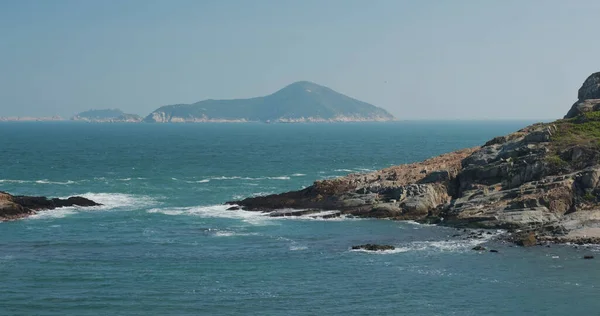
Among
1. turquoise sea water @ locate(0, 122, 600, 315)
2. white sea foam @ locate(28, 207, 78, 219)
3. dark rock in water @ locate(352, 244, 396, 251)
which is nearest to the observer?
turquoise sea water @ locate(0, 122, 600, 315)

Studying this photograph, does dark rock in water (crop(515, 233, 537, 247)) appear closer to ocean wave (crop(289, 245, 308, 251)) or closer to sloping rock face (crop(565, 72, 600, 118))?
ocean wave (crop(289, 245, 308, 251))

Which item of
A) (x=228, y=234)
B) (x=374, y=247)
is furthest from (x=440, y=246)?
(x=228, y=234)

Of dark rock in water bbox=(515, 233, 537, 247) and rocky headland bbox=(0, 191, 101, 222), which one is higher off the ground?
rocky headland bbox=(0, 191, 101, 222)

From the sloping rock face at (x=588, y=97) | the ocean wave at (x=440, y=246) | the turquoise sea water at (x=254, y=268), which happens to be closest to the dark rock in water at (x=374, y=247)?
the ocean wave at (x=440, y=246)

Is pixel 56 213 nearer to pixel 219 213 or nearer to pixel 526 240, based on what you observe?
pixel 219 213

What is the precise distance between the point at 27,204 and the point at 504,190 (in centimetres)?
5116

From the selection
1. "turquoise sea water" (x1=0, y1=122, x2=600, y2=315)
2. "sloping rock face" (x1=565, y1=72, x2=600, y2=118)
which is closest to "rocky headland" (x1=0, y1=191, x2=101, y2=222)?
"turquoise sea water" (x1=0, y1=122, x2=600, y2=315)

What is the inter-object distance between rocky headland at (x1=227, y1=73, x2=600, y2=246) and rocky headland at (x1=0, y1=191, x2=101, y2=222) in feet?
60.6

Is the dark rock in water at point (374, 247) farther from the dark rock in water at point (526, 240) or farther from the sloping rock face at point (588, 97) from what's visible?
the sloping rock face at point (588, 97)

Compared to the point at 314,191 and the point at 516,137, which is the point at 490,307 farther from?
the point at 516,137

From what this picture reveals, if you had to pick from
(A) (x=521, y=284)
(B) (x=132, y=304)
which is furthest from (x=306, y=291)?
(A) (x=521, y=284)

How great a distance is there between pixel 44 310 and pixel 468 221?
41555mm

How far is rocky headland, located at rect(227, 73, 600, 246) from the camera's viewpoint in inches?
2857

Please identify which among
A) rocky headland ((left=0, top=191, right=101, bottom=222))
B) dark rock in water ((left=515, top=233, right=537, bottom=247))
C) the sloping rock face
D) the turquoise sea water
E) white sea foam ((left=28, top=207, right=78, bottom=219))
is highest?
the sloping rock face
